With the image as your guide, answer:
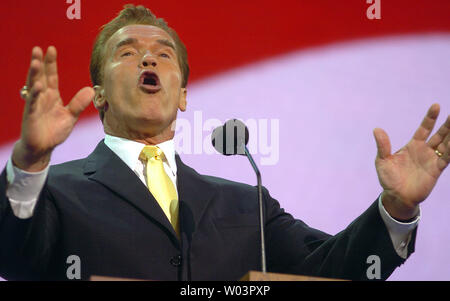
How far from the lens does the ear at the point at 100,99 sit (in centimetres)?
292

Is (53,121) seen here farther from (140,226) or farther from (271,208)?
(271,208)

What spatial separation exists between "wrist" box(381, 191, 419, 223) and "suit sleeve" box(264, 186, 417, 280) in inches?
1.5

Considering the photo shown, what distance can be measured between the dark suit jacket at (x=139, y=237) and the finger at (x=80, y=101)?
243mm

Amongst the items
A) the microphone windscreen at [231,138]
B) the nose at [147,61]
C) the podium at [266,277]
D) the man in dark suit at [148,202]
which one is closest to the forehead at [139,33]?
the man in dark suit at [148,202]

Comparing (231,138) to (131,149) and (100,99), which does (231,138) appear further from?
(100,99)

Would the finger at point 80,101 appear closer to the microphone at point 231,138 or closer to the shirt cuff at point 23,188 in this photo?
the shirt cuff at point 23,188

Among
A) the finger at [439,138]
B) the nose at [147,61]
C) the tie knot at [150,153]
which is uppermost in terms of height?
the nose at [147,61]

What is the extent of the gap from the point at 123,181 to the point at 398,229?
853mm

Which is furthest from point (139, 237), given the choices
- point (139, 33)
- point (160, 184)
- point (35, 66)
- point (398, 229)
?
point (139, 33)

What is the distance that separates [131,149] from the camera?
8.82 feet

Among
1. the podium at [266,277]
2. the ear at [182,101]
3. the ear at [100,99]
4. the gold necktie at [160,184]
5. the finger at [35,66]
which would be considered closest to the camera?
the podium at [266,277]

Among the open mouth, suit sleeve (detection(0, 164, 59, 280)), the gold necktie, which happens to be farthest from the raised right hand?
the open mouth
